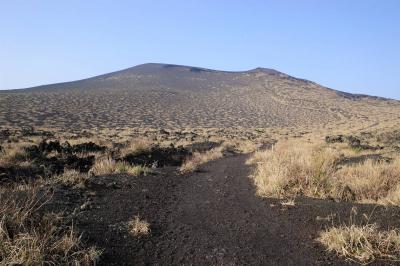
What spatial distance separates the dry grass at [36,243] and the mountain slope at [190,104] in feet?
113

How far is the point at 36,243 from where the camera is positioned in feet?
13.7

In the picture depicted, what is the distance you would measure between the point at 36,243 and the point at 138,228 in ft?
5.33

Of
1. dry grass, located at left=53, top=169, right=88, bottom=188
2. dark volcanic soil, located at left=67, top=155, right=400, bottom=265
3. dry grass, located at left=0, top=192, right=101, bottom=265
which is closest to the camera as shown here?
dry grass, located at left=0, top=192, right=101, bottom=265

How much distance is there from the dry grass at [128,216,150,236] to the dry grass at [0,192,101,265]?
0.87m

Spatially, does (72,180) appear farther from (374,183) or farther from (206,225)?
(374,183)

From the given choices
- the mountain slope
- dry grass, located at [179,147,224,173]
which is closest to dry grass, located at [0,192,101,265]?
dry grass, located at [179,147,224,173]

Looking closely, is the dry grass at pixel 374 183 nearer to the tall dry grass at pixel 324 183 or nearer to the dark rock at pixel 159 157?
the tall dry grass at pixel 324 183

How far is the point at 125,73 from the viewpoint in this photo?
338 ft

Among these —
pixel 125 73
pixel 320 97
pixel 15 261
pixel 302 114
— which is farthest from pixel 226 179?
pixel 125 73

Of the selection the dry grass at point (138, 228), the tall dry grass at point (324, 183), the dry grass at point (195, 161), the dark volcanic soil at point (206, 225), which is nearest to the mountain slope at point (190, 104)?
the dry grass at point (195, 161)

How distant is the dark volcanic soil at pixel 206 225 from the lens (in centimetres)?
486

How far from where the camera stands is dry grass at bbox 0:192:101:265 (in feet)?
13.0

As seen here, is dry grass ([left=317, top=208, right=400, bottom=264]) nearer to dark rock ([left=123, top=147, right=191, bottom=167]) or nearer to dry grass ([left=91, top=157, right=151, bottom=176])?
dry grass ([left=91, top=157, right=151, bottom=176])

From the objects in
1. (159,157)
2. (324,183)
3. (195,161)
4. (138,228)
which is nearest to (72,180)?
(138,228)
